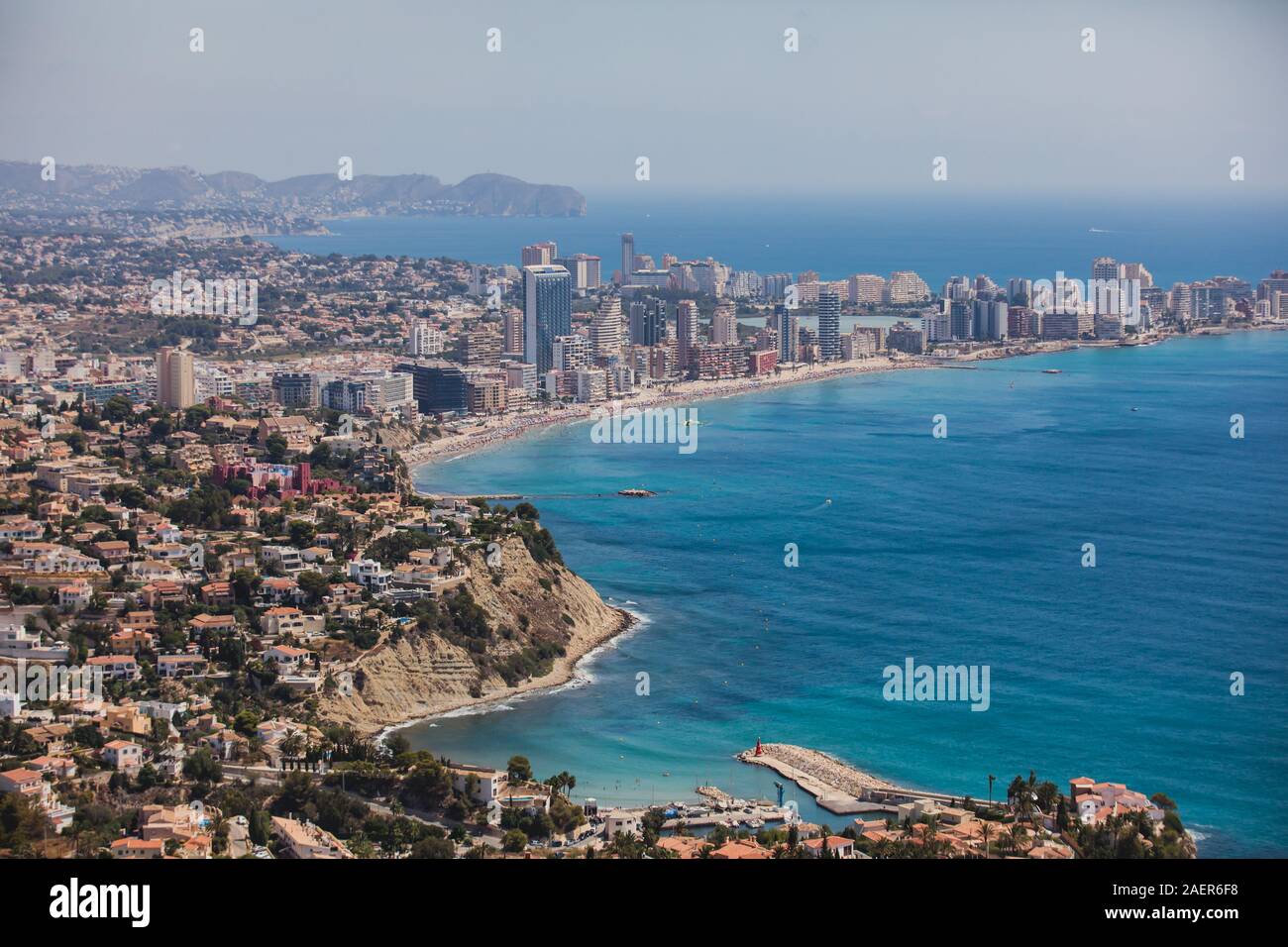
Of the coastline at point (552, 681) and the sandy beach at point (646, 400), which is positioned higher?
the sandy beach at point (646, 400)

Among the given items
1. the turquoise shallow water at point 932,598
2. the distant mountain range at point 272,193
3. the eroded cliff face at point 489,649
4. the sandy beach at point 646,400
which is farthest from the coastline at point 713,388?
the distant mountain range at point 272,193

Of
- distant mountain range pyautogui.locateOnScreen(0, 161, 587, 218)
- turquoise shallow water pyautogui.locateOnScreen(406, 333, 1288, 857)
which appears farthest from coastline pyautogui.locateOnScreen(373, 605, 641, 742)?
distant mountain range pyautogui.locateOnScreen(0, 161, 587, 218)

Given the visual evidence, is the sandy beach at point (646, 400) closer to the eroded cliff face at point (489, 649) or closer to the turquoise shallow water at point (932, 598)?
the turquoise shallow water at point (932, 598)

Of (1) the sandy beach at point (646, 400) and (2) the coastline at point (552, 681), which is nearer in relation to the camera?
(2) the coastline at point (552, 681)

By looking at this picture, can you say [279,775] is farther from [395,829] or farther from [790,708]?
[790,708]

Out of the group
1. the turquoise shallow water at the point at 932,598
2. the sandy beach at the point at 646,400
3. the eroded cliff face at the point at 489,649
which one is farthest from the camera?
the sandy beach at the point at 646,400

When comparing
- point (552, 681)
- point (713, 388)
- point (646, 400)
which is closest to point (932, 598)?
point (552, 681)

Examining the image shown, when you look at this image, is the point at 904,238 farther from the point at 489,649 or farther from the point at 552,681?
the point at 552,681

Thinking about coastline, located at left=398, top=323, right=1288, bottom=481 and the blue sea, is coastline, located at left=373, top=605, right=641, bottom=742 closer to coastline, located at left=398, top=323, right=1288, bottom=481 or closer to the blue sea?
coastline, located at left=398, top=323, right=1288, bottom=481
